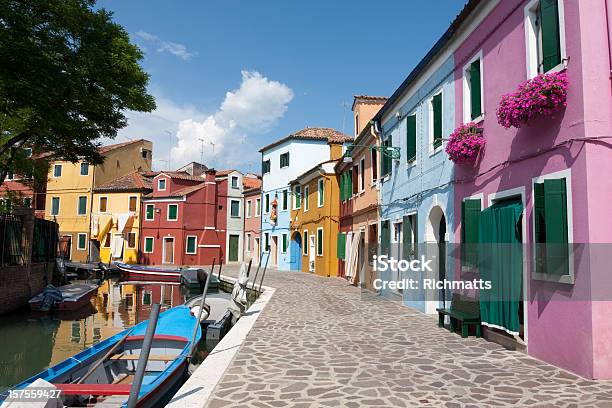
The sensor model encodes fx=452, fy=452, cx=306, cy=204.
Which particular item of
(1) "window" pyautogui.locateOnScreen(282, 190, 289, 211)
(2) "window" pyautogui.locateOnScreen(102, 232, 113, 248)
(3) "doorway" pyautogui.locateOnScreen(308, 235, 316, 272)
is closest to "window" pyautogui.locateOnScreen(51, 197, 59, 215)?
(2) "window" pyautogui.locateOnScreen(102, 232, 113, 248)

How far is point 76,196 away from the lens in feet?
130

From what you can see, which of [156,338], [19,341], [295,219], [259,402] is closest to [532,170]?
[259,402]

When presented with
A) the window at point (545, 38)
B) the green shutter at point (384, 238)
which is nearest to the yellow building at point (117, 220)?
the green shutter at point (384, 238)

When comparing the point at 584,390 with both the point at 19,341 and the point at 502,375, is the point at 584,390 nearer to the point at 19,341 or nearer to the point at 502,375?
the point at 502,375

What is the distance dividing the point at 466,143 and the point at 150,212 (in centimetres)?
3349

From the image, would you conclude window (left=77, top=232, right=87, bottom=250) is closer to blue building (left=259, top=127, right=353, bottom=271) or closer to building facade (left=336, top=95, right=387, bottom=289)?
blue building (left=259, top=127, right=353, bottom=271)

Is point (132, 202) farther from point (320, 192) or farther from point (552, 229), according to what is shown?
point (552, 229)

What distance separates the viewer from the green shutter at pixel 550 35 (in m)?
6.36

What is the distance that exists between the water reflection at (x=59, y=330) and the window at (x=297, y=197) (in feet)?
35.9

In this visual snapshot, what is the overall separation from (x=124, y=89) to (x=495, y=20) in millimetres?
11262

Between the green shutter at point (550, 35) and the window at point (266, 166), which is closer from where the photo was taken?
the green shutter at point (550, 35)

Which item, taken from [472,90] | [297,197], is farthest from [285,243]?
[472,90]

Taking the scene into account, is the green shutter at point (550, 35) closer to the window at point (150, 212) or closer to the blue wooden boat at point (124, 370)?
the blue wooden boat at point (124, 370)

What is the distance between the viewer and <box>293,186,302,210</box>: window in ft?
101
